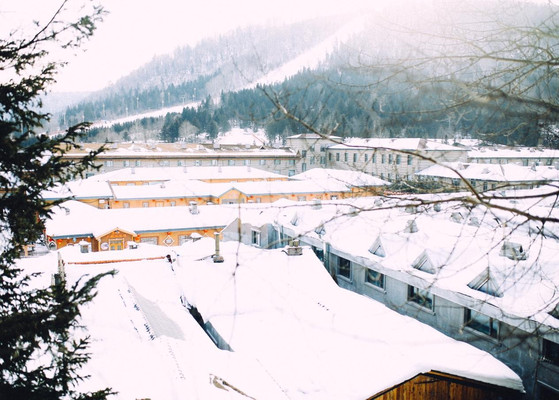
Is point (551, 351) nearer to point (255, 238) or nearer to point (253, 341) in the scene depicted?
point (253, 341)

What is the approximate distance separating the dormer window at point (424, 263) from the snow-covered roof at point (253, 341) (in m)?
1.80

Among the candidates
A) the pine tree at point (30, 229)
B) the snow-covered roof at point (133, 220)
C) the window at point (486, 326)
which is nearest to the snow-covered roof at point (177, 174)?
the snow-covered roof at point (133, 220)

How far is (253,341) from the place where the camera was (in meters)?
10.4

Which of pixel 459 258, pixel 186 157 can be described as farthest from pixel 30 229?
pixel 186 157

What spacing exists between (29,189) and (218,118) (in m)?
102

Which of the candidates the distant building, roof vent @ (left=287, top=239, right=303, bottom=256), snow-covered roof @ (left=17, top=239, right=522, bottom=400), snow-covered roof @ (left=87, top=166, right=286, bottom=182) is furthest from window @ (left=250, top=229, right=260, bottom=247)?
the distant building

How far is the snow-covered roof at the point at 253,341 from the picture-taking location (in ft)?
24.7

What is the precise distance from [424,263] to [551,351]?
13.6ft

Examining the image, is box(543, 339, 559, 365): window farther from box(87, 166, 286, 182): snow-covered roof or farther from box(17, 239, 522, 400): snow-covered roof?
box(87, 166, 286, 182): snow-covered roof

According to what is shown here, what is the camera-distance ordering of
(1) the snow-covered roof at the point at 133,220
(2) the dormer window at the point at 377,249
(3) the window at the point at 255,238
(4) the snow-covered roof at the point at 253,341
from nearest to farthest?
1. (4) the snow-covered roof at the point at 253,341
2. (2) the dormer window at the point at 377,249
3. (3) the window at the point at 255,238
4. (1) the snow-covered roof at the point at 133,220

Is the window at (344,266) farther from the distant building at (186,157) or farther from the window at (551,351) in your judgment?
the distant building at (186,157)

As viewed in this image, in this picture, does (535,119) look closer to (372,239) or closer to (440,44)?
(440,44)

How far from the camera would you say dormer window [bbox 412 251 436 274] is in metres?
13.2

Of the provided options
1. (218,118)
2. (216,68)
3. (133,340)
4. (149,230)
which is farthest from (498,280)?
(216,68)
